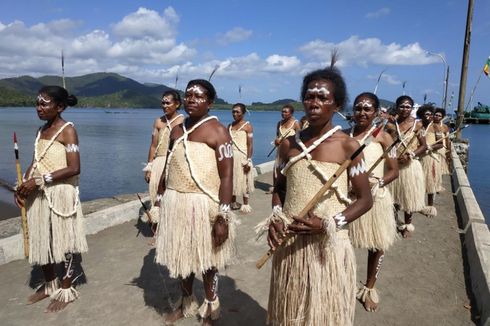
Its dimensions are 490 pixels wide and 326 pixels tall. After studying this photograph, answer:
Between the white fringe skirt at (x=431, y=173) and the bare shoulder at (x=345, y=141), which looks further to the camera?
the white fringe skirt at (x=431, y=173)

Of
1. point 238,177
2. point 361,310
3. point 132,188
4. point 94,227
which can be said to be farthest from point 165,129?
point 132,188

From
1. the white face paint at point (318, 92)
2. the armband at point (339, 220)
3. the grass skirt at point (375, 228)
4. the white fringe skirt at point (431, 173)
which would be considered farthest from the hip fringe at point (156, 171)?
the white fringe skirt at point (431, 173)

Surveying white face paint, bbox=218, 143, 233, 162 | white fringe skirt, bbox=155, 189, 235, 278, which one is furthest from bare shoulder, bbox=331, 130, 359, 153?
white fringe skirt, bbox=155, 189, 235, 278

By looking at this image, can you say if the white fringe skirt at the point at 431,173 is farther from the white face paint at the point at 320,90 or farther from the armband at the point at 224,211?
the white face paint at the point at 320,90

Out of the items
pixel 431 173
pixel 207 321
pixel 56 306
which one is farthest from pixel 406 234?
pixel 56 306

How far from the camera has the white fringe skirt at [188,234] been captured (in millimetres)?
3164

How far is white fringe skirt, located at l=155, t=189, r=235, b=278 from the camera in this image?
3164 mm

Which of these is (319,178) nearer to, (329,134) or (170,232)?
(329,134)

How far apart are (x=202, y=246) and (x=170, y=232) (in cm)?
32

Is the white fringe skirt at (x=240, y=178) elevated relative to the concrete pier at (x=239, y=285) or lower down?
elevated

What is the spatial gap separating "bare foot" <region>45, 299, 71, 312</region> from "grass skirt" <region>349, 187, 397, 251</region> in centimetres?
313

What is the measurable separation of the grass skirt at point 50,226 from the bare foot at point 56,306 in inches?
16.9

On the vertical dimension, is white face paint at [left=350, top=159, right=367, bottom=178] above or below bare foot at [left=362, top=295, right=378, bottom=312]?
above

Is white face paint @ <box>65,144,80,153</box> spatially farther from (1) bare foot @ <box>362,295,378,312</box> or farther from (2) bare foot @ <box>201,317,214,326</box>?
(1) bare foot @ <box>362,295,378,312</box>
